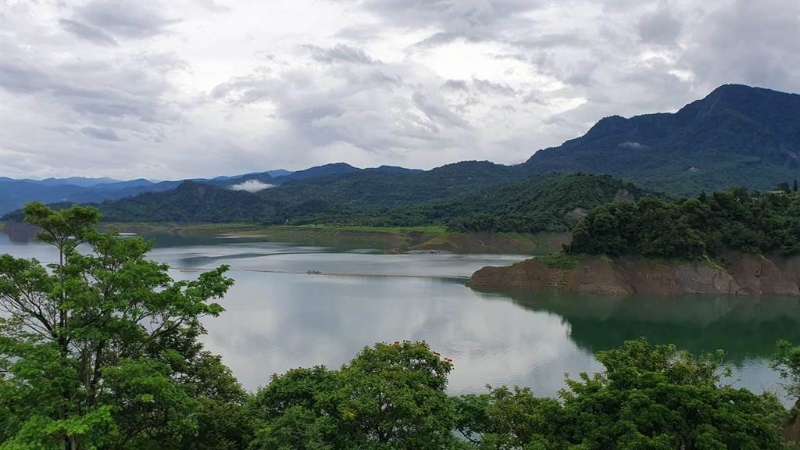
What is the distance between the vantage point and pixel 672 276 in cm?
5250

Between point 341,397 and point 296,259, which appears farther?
point 296,259

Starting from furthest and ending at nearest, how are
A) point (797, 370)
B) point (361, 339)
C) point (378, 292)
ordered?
point (378, 292) < point (361, 339) < point (797, 370)

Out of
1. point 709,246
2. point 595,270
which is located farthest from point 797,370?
point 709,246

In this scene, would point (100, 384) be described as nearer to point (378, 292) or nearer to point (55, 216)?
point (55, 216)

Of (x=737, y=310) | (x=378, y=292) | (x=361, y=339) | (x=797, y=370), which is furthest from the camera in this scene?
(x=378, y=292)

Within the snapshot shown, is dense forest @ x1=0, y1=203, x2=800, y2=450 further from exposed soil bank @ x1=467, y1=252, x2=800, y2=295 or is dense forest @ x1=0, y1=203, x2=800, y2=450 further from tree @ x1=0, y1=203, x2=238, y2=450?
exposed soil bank @ x1=467, y1=252, x2=800, y2=295

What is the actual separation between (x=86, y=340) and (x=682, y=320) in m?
41.6

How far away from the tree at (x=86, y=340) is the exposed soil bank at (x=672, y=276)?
46223mm

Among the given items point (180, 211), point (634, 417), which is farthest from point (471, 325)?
point (180, 211)

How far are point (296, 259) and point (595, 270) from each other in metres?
44.2

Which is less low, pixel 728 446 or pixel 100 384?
pixel 100 384


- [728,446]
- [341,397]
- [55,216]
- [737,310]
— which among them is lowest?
[737,310]

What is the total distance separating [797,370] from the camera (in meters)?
16.3

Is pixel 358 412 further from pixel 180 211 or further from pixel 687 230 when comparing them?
pixel 180 211
